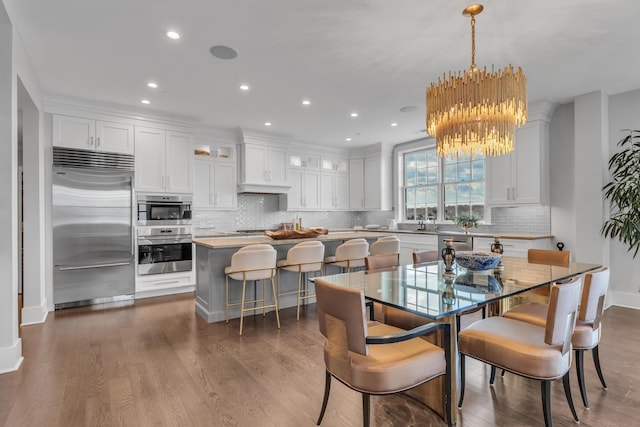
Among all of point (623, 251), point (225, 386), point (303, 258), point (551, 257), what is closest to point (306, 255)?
point (303, 258)

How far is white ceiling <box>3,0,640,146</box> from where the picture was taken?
8.02 ft

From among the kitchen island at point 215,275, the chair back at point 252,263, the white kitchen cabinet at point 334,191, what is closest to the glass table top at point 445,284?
the chair back at point 252,263

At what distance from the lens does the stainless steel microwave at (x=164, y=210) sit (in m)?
4.80

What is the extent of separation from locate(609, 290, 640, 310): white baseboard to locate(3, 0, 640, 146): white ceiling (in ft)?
8.49

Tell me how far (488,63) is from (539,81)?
0.92 meters

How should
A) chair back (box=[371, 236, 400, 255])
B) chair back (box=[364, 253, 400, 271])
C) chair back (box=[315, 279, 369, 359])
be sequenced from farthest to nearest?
1. chair back (box=[371, 236, 400, 255])
2. chair back (box=[364, 253, 400, 271])
3. chair back (box=[315, 279, 369, 359])

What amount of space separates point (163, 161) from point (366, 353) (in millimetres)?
4537

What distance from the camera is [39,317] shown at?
371 cm

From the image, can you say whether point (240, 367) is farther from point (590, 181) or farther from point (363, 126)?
point (590, 181)

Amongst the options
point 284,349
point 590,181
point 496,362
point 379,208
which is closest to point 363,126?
point 379,208

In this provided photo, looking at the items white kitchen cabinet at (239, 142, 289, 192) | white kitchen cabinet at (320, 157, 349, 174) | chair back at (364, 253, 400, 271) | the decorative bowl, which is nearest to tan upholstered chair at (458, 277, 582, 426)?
the decorative bowl

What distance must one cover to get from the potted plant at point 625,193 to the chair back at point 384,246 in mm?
2491

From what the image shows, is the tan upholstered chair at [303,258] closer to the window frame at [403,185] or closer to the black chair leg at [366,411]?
the black chair leg at [366,411]

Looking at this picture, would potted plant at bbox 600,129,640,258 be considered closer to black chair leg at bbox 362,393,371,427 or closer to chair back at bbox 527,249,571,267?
chair back at bbox 527,249,571,267
